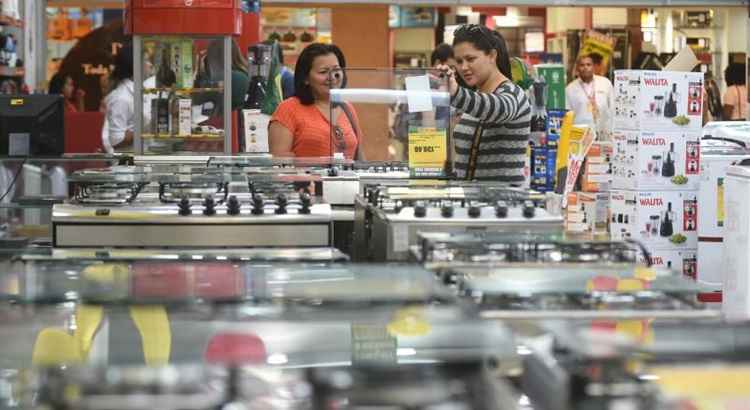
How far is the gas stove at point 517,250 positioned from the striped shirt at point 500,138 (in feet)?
6.22

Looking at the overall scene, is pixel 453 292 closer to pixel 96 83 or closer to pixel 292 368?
pixel 292 368

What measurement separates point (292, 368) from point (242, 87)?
8454mm

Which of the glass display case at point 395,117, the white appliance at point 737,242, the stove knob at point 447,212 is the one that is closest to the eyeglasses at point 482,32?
the glass display case at point 395,117

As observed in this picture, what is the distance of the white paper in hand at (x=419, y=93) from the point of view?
21.7 feet

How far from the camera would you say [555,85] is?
42.1ft

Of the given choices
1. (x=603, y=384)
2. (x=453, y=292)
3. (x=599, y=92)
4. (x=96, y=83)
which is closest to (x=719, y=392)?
(x=603, y=384)

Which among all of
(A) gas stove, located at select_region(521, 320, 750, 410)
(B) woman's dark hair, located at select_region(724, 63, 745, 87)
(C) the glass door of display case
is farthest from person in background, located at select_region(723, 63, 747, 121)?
(A) gas stove, located at select_region(521, 320, 750, 410)

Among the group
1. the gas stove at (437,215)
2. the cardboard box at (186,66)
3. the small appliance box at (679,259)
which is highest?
the cardboard box at (186,66)

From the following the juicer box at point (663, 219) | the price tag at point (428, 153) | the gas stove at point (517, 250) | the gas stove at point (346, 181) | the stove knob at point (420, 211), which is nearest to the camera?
the gas stove at point (517, 250)

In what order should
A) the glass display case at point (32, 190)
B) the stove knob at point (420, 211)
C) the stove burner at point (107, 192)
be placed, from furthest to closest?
1. the glass display case at point (32, 190)
2. the stove burner at point (107, 192)
3. the stove knob at point (420, 211)

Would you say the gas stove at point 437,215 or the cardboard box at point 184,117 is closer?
the gas stove at point 437,215

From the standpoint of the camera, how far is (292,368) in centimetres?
215

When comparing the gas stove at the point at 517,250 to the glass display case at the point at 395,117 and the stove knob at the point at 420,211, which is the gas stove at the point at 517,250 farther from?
the glass display case at the point at 395,117

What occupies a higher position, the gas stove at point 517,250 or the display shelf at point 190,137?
the display shelf at point 190,137
